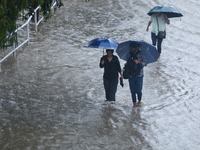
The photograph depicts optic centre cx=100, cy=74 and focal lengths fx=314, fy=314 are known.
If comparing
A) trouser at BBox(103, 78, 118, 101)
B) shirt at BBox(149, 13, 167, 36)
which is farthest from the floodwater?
shirt at BBox(149, 13, 167, 36)

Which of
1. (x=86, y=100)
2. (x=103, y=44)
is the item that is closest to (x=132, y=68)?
(x=103, y=44)

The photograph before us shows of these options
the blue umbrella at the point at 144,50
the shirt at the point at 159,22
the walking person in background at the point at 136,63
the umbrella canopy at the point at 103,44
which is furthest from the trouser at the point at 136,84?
Result: the shirt at the point at 159,22

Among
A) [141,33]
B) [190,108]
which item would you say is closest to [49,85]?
[190,108]

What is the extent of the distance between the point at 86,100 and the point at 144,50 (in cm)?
193

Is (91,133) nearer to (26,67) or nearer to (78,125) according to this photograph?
(78,125)

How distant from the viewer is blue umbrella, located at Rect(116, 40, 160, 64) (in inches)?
279

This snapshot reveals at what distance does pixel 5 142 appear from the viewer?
563cm

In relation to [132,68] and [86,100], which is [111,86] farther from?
[86,100]

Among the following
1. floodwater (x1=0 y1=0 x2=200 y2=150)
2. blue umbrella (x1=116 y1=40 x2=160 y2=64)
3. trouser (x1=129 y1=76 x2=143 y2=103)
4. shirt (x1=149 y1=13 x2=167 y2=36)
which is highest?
shirt (x1=149 y1=13 x2=167 y2=36)

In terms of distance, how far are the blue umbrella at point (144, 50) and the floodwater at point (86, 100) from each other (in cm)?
124

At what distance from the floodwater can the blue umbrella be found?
4.08 ft

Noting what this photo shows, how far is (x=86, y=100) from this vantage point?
7.87 m

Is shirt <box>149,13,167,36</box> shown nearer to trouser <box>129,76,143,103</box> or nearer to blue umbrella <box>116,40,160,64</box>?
blue umbrella <box>116,40,160,64</box>

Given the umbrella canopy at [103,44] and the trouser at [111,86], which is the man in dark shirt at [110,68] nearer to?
the trouser at [111,86]
